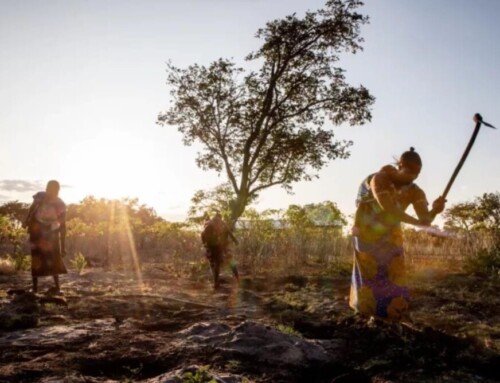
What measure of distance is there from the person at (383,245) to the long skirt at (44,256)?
560 centimetres

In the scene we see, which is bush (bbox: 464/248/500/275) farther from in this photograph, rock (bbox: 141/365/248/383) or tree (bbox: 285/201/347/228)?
rock (bbox: 141/365/248/383)

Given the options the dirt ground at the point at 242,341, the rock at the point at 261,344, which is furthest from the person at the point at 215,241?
the rock at the point at 261,344

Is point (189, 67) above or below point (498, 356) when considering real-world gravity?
above

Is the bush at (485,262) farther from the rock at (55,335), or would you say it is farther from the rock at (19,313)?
the rock at (19,313)

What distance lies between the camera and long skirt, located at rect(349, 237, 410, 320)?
4809 mm

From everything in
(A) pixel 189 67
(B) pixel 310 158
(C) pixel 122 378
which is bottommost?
(C) pixel 122 378

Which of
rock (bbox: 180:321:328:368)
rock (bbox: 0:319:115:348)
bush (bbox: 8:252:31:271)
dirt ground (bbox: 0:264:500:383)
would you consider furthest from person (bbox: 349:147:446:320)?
bush (bbox: 8:252:31:271)

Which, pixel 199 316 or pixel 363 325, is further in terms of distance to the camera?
pixel 199 316

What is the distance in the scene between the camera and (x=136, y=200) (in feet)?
163

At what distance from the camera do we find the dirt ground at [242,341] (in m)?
3.68

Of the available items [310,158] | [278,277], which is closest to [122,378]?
[278,277]

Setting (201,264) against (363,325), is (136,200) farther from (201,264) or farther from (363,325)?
(363,325)

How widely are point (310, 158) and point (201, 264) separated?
705 centimetres

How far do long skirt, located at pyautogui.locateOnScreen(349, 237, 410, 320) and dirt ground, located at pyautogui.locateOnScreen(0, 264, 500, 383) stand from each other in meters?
0.17
